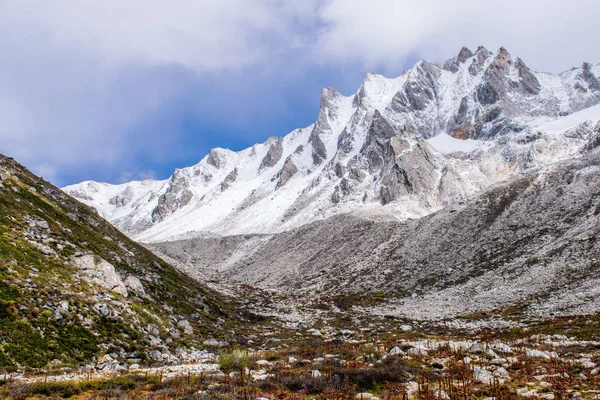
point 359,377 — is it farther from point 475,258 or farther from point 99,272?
point 475,258

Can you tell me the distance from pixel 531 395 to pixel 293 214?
188 m

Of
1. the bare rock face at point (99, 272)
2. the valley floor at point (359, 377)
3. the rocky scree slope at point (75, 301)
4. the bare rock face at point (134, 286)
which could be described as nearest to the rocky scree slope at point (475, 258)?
the valley floor at point (359, 377)

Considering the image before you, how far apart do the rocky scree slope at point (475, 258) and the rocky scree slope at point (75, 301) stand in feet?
106

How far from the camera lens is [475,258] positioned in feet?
229

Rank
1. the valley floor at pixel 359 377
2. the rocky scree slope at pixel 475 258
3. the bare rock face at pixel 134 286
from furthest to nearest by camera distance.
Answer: the rocky scree slope at pixel 475 258 < the bare rock face at pixel 134 286 < the valley floor at pixel 359 377

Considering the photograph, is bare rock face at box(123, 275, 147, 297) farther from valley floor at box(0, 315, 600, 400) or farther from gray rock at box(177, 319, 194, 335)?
valley floor at box(0, 315, 600, 400)

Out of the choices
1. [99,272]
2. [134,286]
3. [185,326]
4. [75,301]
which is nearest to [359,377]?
[75,301]

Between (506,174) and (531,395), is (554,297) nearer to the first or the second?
(531,395)

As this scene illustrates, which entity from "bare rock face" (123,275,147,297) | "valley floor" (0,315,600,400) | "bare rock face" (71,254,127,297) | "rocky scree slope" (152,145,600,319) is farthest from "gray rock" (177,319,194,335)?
"rocky scree slope" (152,145,600,319)

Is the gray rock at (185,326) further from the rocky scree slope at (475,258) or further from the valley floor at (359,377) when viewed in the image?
the rocky scree slope at (475,258)

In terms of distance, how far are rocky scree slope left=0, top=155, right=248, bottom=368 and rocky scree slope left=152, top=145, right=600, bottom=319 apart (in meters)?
32.2

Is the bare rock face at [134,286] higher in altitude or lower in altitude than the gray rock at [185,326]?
higher

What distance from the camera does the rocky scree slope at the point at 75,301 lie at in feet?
60.5

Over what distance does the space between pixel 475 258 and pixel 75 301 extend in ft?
216
